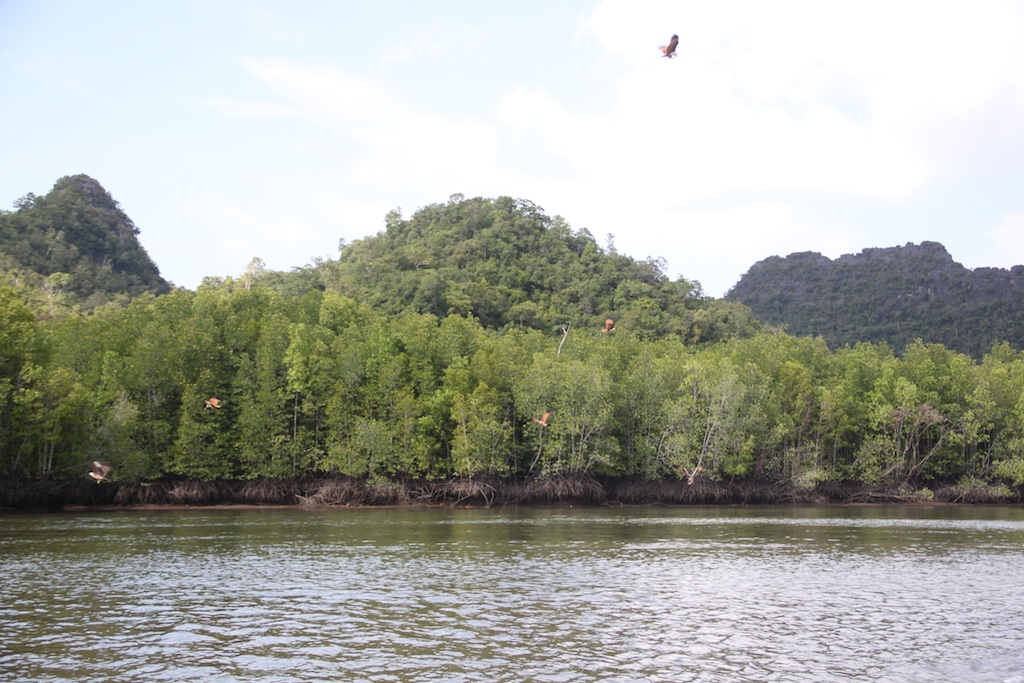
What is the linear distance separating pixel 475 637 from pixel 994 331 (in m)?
128

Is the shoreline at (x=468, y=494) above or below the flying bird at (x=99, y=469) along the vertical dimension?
below

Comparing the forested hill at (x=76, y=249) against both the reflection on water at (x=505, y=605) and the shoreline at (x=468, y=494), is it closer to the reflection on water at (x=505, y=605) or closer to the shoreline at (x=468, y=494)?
the shoreline at (x=468, y=494)

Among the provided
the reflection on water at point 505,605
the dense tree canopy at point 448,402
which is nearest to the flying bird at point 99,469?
the reflection on water at point 505,605

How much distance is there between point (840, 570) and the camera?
30281mm

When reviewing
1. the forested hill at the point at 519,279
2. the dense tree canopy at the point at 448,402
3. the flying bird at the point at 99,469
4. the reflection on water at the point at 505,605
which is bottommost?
the reflection on water at the point at 505,605

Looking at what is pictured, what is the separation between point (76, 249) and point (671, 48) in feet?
329

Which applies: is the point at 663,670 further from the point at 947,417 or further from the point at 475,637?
the point at 947,417

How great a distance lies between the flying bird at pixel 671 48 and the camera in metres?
21.6

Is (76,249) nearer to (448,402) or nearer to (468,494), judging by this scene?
(448,402)

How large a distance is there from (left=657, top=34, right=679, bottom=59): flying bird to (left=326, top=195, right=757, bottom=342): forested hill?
2811 inches

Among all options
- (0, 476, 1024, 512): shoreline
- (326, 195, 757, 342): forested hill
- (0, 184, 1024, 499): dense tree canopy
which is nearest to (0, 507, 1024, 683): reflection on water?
(0, 476, 1024, 512): shoreline

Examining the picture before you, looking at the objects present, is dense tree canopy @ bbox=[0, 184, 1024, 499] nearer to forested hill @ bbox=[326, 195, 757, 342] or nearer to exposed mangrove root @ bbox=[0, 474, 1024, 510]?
exposed mangrove root @ bbox=[0, 474, 1024, 510]

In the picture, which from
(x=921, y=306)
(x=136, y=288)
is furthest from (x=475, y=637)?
(x=921, y=306)

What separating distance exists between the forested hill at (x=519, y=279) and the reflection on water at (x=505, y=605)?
57541 millimetres
